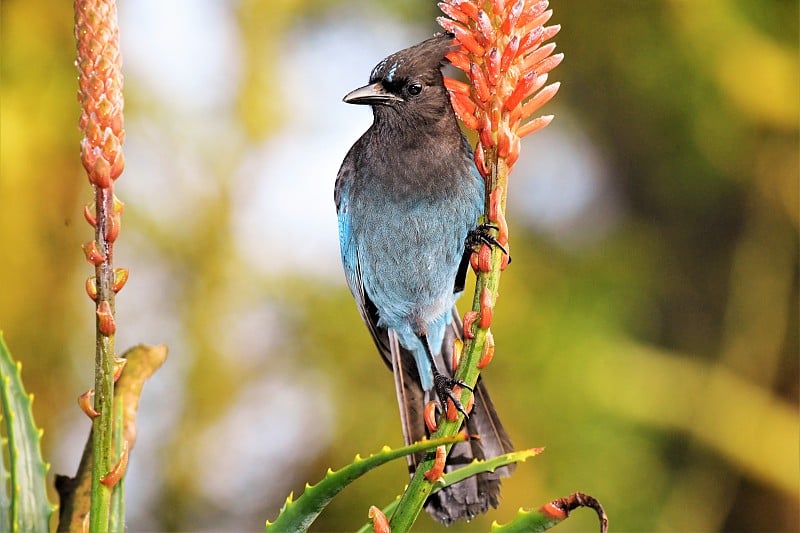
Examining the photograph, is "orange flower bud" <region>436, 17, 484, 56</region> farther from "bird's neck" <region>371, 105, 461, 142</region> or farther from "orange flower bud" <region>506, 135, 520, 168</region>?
"bird's neck" <region>371, 105, 461, 142</region>

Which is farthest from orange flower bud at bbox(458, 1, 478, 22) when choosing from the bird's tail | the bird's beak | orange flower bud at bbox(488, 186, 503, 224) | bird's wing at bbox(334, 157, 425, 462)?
bird's wing at bbox(334, 157, 425, 462)

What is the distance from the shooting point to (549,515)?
1.12 metres

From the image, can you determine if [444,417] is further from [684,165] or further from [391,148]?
[684,165]

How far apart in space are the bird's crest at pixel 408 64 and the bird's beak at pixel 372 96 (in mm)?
33

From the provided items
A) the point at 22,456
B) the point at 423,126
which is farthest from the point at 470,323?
the point at 423,126

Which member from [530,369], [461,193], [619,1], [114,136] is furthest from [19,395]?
[619,1]

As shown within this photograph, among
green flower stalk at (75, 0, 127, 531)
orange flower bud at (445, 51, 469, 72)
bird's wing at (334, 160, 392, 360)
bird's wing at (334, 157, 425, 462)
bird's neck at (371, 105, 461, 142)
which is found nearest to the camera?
green flower stalk at (75, 0, 127, 531)

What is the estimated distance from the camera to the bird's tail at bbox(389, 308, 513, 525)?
2.09 metres

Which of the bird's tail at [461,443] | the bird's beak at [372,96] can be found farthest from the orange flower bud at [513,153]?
the bird's beak at [372,96]

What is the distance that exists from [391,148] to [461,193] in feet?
0.87

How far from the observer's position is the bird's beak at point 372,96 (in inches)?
88.2

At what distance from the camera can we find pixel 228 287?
4.04 meters

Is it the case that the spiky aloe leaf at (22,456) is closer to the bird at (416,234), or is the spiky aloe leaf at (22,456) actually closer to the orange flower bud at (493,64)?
the orange flower bud at (493,64)

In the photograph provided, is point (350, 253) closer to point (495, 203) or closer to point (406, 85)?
point (406, 85)
